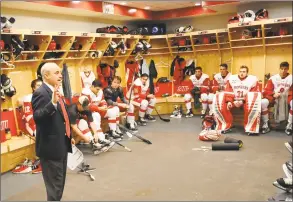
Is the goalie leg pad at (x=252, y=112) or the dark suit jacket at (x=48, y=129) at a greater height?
the dark suit jacket at (x=48, y=129)

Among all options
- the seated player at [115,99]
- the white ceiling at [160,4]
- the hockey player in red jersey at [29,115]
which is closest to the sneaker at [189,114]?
the seated player at [115,99]

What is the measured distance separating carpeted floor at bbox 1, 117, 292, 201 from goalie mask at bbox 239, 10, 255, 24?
6.96ft

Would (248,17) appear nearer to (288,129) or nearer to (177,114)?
(288,129)

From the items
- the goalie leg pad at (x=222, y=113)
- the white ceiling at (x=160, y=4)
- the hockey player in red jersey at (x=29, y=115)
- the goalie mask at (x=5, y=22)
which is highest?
the white ceiling at (x=160, y=4)

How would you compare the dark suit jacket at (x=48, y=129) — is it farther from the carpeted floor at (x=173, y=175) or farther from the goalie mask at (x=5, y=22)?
the goalie mask at (x=5, y=22)

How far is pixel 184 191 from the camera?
2.99 meters

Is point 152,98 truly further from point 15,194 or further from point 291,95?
point 15,194

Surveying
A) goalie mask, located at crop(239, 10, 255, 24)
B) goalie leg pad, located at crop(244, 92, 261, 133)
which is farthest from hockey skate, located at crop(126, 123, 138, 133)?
goalie mask, located at crop(239, 10, 255, 24)

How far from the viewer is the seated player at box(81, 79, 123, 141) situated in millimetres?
4812

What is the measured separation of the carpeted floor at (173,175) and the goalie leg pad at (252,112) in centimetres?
28

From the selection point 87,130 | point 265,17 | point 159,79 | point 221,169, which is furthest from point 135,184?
point 159,79

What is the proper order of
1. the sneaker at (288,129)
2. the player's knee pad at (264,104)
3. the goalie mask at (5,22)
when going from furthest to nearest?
the player's knee pad at (264,104)
the sneaker at (288,129)
the goalie mask at (5,22)

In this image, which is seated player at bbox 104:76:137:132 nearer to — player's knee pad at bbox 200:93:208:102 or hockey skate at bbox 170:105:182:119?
hockey skate at bbox 170:105:182:119

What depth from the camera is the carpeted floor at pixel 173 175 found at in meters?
2.96
